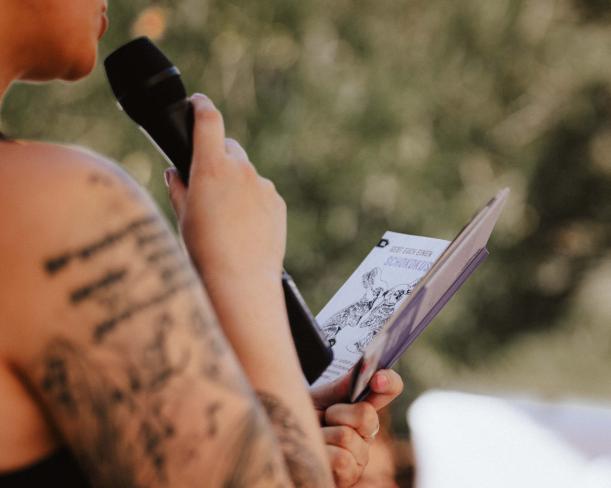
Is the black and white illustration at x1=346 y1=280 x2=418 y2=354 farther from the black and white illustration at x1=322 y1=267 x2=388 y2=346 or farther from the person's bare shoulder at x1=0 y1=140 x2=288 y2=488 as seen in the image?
the person's bare shoulder at x1=0 y1=140 x2=288 y2=488

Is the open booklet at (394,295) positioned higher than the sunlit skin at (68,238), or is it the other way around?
the sunlit skin at (68,238)

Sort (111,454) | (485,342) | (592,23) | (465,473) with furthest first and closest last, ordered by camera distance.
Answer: (485,342) < (592,23) < (465,473) < (111,454)

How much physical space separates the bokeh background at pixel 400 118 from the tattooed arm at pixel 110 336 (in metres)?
2.60

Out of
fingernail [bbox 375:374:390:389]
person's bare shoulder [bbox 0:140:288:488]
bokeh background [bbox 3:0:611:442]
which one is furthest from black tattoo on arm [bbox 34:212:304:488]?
bokeh background [bbox 3:0:611:442]

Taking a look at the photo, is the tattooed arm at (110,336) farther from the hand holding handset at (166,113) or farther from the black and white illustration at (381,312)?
the black and white illustration at (381,312)

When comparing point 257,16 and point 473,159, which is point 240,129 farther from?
point 473,159

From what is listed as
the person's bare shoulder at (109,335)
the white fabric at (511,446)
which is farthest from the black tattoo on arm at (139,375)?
the white fabric at (511,446)

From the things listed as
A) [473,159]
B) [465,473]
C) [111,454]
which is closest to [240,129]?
[473,159]

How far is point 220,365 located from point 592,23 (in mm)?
3613

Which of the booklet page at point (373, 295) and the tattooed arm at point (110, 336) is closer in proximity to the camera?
the tattooed arm at point (110, 336)

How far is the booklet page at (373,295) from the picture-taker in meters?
1.14

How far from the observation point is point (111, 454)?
2.07ft

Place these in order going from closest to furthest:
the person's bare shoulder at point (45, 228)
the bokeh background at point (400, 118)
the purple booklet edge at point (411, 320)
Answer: the person's bare shoulder at point (45, 228) < the purple booklet edge at point (411, 320) < the bokeh background at point (400, 118)

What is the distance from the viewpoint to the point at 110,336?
62cm
